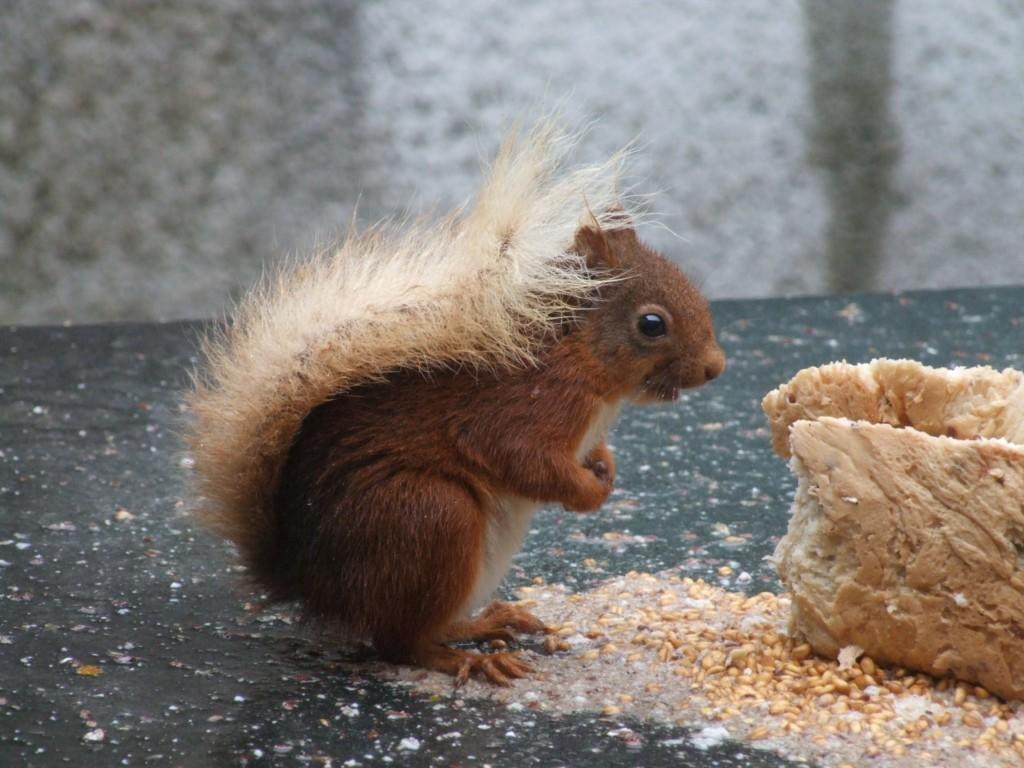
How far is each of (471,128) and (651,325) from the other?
266 cm

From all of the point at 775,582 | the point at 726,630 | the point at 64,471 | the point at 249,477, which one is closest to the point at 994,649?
the point at 726,630

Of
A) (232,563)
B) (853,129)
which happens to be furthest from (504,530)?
(853,129)

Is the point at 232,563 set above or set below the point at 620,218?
below

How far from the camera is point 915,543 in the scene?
5.55 feet

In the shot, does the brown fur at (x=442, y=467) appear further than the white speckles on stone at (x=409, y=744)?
Yes

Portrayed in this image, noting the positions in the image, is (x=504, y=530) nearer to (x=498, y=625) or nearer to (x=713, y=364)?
(x=498, y=625)

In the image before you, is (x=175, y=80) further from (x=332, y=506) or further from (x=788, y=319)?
(x=332, y=506)

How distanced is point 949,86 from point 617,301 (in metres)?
3.30

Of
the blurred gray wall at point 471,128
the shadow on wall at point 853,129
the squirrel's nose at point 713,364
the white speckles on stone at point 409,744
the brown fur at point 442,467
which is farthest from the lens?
the shadow on wall at point 853,129

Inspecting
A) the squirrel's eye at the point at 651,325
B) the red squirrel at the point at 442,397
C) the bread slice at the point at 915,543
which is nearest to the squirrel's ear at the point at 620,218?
the red squirrel at the point at 442,397

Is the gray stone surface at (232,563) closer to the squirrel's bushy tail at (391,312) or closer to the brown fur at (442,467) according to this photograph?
the brown fur at (442,467)

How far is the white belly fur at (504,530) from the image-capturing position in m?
1.87

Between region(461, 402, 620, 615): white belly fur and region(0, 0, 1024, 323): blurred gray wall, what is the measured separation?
2294 mm

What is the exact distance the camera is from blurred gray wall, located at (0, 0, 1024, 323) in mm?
4250
